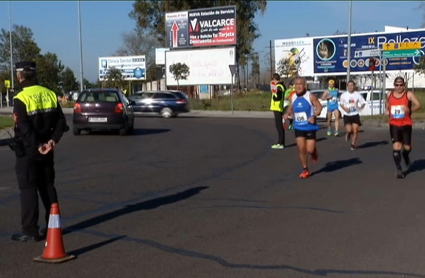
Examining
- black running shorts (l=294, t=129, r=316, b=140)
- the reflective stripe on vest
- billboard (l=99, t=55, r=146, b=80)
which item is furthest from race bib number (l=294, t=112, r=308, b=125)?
billboard (l=99, t=55, r=146, b=80)

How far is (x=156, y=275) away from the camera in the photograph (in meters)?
5.88

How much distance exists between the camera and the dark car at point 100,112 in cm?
2084

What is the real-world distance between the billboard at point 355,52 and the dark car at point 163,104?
1707cm

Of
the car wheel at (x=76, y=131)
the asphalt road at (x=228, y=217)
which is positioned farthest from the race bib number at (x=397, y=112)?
the car wheel at (x=76, y=131)

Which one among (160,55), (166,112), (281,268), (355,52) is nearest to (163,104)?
(166,112)

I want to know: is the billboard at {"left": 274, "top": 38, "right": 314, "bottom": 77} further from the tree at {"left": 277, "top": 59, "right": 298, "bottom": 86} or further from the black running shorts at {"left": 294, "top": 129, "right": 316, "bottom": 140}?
the black running shorts at {"left": 294, "top": 129, "right": 316, "bottom": 140}

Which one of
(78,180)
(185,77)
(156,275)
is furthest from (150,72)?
(156,275)

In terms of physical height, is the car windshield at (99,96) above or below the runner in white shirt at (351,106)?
above

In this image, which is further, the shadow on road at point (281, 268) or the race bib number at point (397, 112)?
the race bib number at point (397, 112)

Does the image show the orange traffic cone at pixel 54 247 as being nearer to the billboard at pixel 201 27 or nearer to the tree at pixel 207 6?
the billboard at pixel 201 27

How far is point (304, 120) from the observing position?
11812 mm

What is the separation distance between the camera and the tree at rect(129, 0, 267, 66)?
2361 inches

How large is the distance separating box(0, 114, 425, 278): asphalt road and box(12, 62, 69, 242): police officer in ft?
1.28

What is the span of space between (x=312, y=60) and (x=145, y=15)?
15.6 meters
